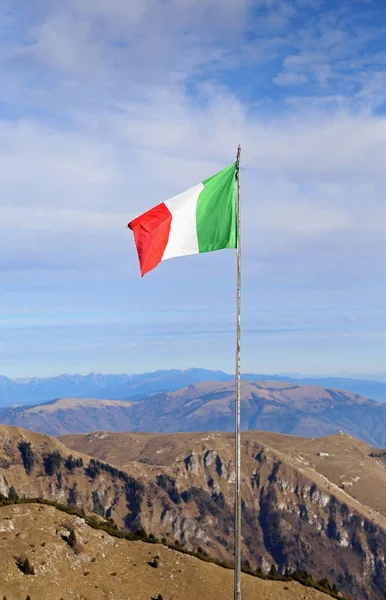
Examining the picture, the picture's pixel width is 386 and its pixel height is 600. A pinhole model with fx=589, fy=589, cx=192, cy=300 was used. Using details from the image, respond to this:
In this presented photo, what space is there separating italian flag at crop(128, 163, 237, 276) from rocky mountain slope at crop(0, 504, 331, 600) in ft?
166

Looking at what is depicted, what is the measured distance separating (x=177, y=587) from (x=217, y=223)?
193 ft

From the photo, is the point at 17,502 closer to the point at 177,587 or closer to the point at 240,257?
the point at 177,587

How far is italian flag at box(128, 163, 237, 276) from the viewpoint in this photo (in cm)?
3014

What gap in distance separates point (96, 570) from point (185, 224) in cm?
5974

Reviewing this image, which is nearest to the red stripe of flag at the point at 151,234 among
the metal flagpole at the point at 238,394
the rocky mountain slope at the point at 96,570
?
the metal flagpole at the point at 238,394

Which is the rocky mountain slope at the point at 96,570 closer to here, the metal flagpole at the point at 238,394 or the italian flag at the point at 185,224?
the metal flagpole at the point at 238,394

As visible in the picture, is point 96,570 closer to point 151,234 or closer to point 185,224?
point 151,234

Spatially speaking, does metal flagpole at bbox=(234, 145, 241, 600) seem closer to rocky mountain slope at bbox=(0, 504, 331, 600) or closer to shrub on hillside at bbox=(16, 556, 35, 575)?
rocky mountain slope at bbox=(0, 504, 331, 600)

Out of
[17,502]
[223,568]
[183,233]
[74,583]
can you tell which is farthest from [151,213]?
[17,502]

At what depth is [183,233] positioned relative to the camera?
30594mm

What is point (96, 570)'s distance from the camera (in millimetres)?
74812

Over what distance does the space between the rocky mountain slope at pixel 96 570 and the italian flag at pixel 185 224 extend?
166 feet

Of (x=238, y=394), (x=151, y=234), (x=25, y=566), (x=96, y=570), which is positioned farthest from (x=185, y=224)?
(x=96, y=570)

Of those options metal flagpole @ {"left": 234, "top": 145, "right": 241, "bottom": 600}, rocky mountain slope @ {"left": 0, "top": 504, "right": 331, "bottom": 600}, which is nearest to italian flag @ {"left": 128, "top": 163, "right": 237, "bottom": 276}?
metal flagpole @ {"left": 234, "top": 145, "right": 241, "bottom": 600}
